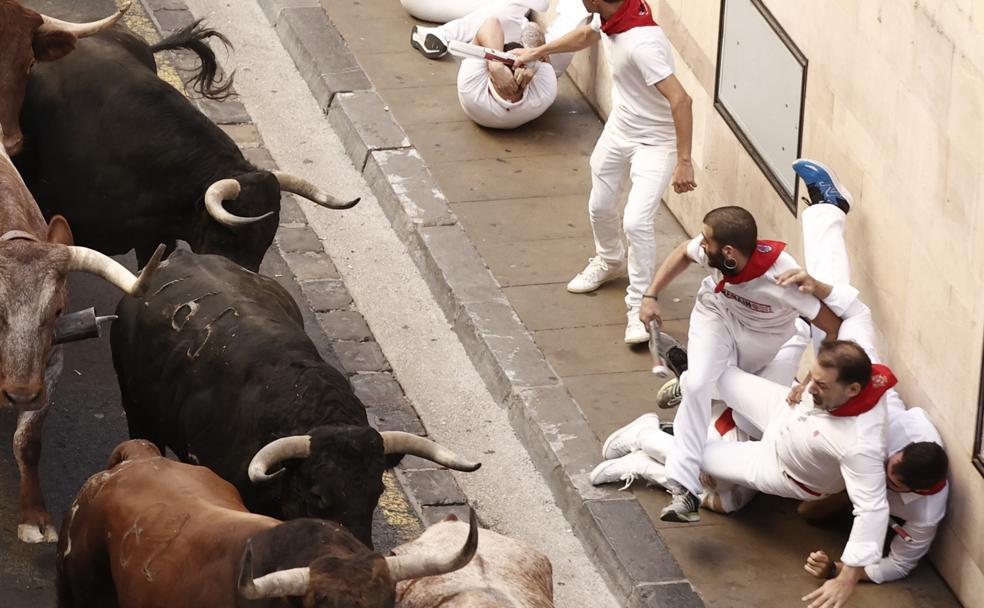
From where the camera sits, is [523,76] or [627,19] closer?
[627,19]

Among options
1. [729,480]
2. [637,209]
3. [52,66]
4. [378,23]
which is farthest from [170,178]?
[378,23]

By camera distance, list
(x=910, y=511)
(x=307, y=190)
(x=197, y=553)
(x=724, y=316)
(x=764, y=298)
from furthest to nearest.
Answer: (x=307, y=190)
(x=724, y=316)
(x=764, y=298)
(x=910, y=511)
(x=197, y=553)

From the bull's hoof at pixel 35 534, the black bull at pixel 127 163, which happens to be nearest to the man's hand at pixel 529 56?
the black bull at pixel 127 163

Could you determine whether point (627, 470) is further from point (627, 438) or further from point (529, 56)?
point (529, 56)

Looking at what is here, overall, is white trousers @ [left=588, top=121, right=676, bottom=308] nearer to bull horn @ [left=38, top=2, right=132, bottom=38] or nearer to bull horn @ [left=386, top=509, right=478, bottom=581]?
bull horn @ [left=38, top=2, right=132, bottom=38]

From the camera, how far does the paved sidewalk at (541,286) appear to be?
983cm

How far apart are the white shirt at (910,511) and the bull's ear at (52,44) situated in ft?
16.7

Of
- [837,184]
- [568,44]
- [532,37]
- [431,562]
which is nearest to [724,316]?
[837,184]

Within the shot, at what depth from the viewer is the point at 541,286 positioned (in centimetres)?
1221

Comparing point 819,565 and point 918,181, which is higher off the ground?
point 918,181

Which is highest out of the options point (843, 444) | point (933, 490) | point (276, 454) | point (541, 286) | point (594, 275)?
point (276, 454)

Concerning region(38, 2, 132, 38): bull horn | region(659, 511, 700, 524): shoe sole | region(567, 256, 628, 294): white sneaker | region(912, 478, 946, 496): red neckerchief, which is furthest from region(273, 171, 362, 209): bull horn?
region(912, 478, 946, 496): red neckerchief

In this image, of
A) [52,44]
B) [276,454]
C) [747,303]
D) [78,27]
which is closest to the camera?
[276,454]

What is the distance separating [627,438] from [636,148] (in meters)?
2.08
